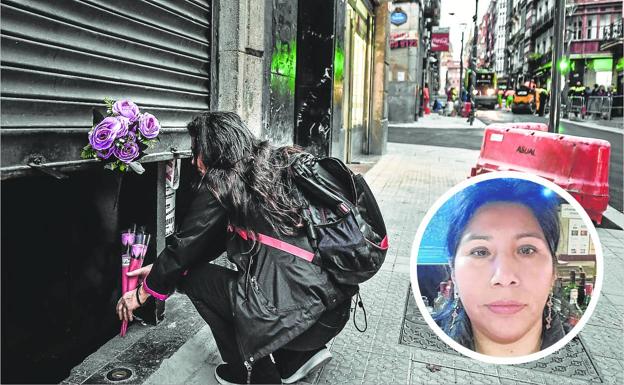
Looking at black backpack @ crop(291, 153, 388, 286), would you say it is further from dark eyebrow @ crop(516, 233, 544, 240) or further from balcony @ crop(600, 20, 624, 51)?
balcony @ crop(600, 20, 624, 51)

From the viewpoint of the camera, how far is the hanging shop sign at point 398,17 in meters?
28.7

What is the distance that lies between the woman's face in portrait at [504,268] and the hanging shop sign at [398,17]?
28100 millimetres

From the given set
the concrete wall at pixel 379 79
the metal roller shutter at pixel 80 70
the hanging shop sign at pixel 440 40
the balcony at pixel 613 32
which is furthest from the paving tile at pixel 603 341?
the balcony at pixel 613 32

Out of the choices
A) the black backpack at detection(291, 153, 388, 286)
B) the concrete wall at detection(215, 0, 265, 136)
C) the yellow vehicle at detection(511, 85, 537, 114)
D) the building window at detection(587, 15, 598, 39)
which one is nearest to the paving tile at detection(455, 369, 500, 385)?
the black backpack at detection(291, 153, 388, 286)

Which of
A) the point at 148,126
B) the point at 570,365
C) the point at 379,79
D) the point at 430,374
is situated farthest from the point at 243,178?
the point at 379,79

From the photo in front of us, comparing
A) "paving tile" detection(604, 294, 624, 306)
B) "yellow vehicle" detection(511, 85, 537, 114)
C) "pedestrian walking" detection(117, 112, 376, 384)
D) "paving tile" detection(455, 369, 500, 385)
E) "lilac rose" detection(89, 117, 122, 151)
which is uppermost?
"yellow vehicle" detection(511, 85, 537, 114)

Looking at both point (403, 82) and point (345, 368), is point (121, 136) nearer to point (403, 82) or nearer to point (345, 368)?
point (345, 368)

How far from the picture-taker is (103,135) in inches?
116

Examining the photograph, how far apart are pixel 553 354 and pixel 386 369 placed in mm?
1174

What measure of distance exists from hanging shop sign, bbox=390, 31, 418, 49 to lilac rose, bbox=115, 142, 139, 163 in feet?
95.7

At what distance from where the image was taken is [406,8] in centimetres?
2998

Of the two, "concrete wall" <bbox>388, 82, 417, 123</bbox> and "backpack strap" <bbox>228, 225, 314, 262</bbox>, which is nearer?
"backpack strap" <bbox>228, 225, 314, 262</bbox>

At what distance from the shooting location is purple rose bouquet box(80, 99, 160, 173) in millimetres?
2939

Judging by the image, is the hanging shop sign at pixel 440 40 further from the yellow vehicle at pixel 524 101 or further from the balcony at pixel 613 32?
the balcony at pixel 613 32
